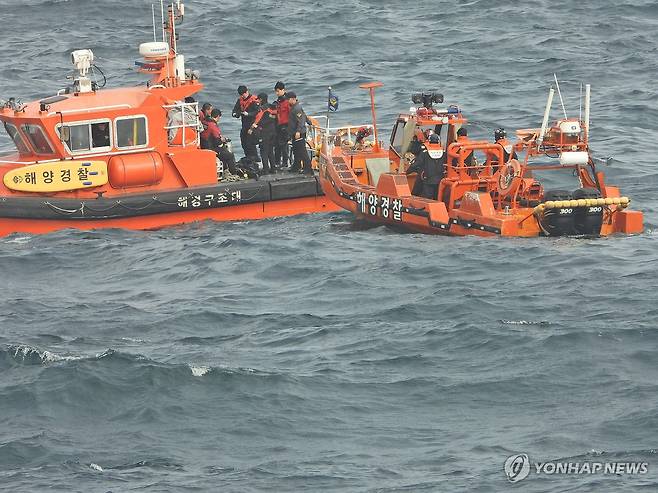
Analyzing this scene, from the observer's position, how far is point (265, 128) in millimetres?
21203

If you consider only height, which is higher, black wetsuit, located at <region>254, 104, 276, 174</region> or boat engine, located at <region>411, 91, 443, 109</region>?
boat engine, located at <region>411, 91, 443, 109</region>

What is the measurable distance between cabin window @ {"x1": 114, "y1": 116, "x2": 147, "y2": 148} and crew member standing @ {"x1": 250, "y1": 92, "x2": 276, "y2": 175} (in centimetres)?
183

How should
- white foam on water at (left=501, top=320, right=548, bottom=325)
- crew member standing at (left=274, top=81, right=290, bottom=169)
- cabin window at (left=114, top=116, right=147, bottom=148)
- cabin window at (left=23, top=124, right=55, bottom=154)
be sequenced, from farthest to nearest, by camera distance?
crew member standing at (left=274, top=81, right=290, bottom=169) → cabin window at (left=114, top=116, right=147, bottom=148) → cabin window at (left=23, top=124, right=55, bottom=154) → white foam on water at (left=501, top=320, right=548, bottom=325)

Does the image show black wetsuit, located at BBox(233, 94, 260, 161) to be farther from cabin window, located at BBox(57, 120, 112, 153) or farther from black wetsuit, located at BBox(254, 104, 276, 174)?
cabin window, located at BBox(57, 120, 112, 153)

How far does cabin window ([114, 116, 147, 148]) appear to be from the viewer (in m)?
20.0

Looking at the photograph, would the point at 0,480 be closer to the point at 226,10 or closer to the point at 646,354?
the point at 646,354

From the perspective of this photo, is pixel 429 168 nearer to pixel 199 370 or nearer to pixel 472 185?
pixel 472 185

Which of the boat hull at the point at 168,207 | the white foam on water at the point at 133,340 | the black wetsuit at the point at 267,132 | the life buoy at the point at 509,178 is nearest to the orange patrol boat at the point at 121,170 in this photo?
the boat hull at the point at 168,207

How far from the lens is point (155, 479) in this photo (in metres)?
10.9

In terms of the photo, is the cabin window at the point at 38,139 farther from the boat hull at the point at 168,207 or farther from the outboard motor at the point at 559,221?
the outboard motor at the point at 559,221

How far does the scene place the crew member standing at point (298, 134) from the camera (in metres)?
21.2

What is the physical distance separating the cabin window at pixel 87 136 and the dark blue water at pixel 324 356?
1406 mm

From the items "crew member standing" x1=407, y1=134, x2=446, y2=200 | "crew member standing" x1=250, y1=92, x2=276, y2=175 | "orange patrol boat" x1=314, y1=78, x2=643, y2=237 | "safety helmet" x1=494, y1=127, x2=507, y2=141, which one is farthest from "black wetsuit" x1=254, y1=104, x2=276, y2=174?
"safety helmet" x1=494, y1=127, x2=507, y2=141

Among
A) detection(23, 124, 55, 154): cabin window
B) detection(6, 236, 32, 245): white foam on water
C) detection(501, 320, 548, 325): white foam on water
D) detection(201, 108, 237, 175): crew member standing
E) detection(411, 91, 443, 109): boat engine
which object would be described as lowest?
detection(6, 236, 32, 245): white foam on water
